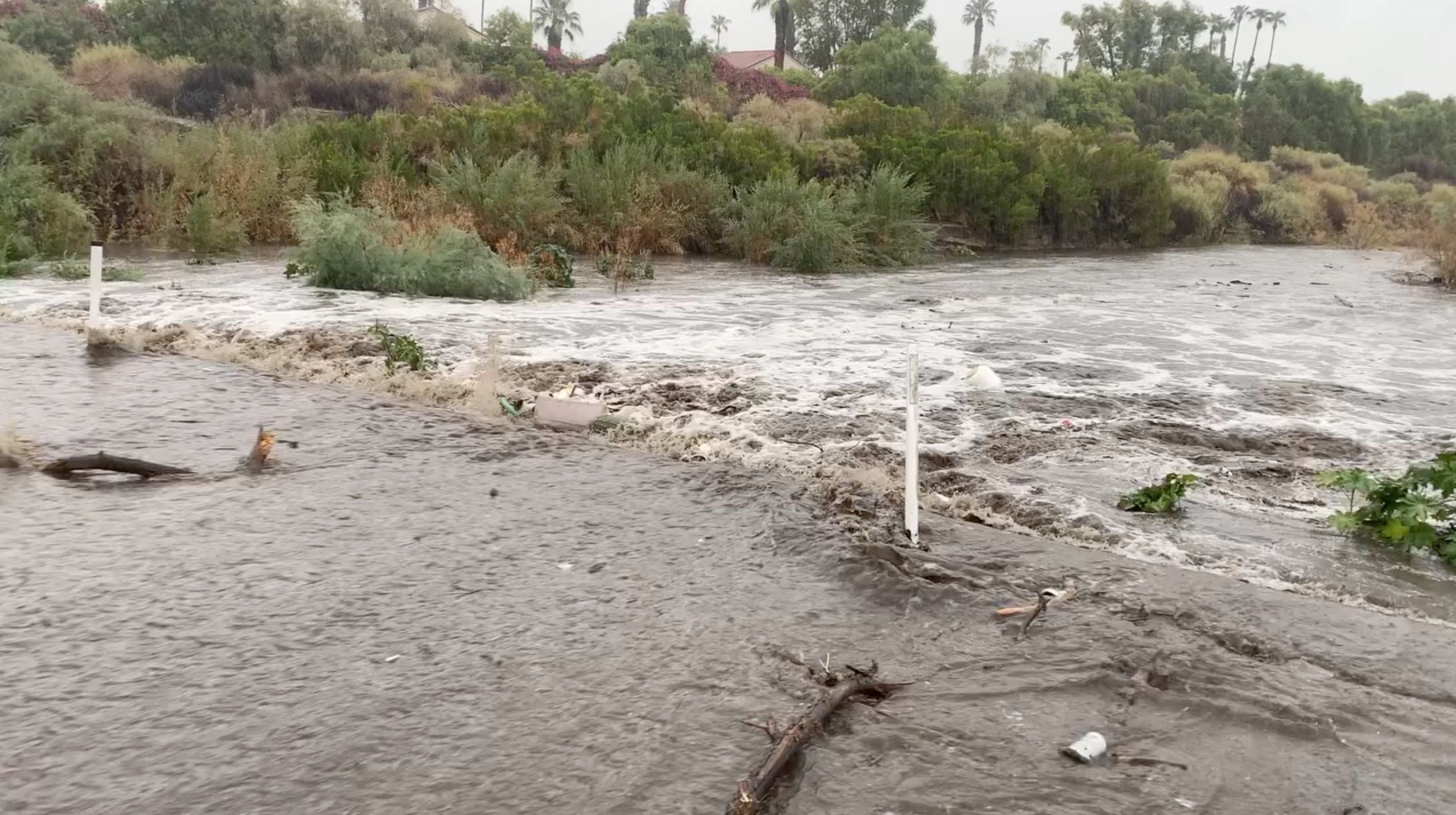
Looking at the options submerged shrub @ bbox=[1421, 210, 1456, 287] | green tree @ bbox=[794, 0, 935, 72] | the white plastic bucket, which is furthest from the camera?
green tree @ bbox=[794, 0, 935, 72]

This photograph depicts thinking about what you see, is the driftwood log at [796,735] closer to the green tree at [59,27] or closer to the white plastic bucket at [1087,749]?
the white plastic bucket at [1087,749]

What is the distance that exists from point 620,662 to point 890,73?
40695 mm

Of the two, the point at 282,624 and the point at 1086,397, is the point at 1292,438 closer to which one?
the point at 1086,397

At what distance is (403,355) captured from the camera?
8219mm

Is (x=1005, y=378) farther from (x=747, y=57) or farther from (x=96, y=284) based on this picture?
(x=747, y=57)

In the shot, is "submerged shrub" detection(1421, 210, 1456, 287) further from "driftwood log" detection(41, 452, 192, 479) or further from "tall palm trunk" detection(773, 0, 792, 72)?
"tall palm trunk" detection(773, 0, 792, 72)

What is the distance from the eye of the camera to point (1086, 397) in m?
8.21

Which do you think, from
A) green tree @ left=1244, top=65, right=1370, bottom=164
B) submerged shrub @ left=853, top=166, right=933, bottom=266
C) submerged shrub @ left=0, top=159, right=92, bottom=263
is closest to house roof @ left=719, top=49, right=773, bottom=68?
green tree @ left=1244, top=65, right=1370, bottom=164

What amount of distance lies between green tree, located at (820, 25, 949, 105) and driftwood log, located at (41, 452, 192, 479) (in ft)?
Result: 123

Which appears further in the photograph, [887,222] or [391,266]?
[887,222]

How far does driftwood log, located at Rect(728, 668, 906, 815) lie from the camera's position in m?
2.82

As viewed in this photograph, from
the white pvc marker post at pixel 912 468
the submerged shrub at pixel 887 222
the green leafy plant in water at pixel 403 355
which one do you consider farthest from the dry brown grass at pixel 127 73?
the white pvc marker post at pixel 912 468

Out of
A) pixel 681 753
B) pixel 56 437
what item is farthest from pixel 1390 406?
pixel 56 437

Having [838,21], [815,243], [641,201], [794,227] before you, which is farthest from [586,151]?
[838,21]
